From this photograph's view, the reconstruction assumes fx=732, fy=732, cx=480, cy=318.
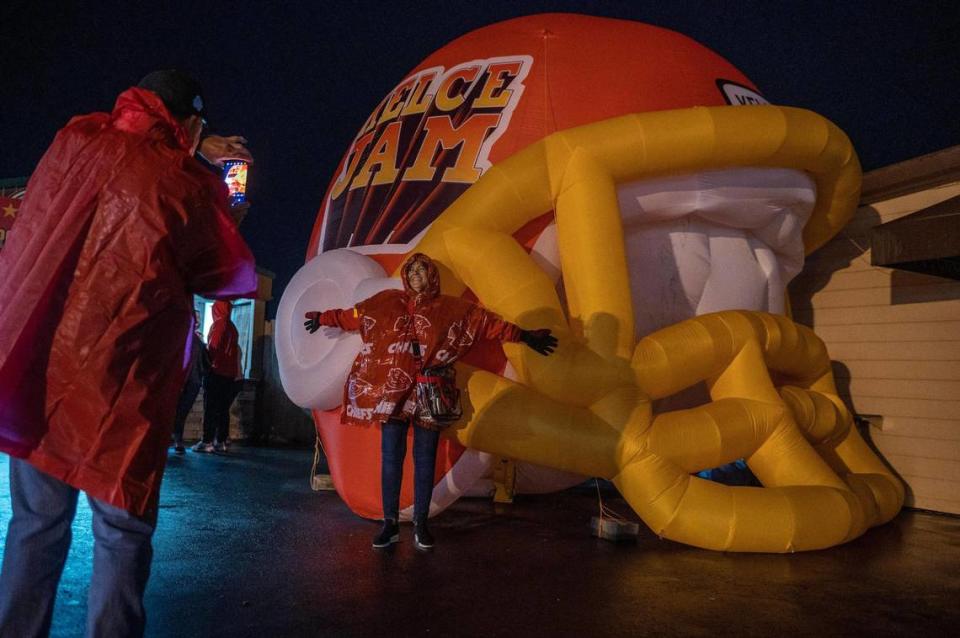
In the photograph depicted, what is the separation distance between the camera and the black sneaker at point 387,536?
3880 mm

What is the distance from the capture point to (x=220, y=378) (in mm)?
8750

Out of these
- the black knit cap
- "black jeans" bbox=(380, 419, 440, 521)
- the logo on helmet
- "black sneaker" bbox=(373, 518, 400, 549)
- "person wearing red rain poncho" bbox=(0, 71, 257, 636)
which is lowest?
"black sneaker" bbox=(373, 518, 400, 549)

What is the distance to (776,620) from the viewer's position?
280 centimetres

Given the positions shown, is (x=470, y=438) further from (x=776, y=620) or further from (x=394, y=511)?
(x=776, y=620)

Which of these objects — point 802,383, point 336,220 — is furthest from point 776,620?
point 336,220

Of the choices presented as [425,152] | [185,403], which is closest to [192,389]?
[185,403]

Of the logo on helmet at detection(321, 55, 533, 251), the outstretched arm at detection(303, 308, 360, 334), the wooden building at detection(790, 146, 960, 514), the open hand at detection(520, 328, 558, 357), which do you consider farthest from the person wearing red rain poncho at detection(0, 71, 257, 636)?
the wooden building at detection(790, 146, 960, 514)

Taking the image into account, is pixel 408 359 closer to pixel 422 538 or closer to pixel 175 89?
pixel 422 538

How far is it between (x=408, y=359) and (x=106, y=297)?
227 cm

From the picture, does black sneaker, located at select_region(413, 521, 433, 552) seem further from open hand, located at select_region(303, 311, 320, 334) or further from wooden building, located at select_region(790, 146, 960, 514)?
wooden building, located at select_region(790, 146, 960, 514)

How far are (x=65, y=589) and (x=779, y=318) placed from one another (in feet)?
14.5

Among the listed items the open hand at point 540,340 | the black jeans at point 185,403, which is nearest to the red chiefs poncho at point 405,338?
the open hand at point 540,340

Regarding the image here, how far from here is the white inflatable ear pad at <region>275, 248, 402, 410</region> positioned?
174 inches

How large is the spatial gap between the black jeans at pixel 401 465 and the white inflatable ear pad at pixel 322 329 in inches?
23.7
